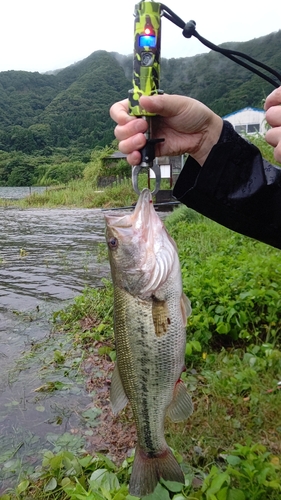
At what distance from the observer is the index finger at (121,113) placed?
6.82 ft

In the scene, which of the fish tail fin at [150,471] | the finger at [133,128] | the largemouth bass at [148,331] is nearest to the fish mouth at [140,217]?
the largemouth bass at [148,331]

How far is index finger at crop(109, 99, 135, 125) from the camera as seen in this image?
2.08 m

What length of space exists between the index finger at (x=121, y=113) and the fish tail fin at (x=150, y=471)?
5.39 ft

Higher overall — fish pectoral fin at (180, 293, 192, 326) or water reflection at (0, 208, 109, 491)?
fish pectoral fin at (180, 293, 192, 326)

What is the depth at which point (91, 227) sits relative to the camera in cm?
1844

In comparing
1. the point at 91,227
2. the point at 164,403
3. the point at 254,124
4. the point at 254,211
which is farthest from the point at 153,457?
the point at 254,124

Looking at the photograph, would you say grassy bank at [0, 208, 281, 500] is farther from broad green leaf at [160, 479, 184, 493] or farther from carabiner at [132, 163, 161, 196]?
carabiner at [132, 163, 161, 196]

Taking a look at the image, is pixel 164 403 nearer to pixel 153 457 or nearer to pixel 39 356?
pixel 153 457

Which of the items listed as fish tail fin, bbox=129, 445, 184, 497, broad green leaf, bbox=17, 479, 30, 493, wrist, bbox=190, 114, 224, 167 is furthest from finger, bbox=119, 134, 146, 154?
broad green leaf, bbox=17, 479, 30, 493

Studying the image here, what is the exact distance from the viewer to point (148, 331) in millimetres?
1983

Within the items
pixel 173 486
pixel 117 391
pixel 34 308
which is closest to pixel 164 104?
pixel 117 391

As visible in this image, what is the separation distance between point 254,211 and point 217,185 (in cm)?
30

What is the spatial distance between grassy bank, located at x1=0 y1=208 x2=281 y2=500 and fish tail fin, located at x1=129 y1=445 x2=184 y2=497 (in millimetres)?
154

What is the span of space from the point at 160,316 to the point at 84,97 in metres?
99.6
